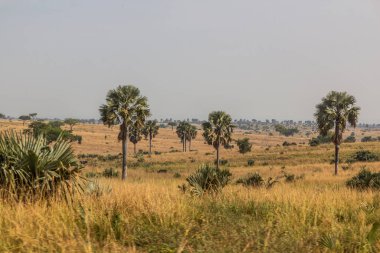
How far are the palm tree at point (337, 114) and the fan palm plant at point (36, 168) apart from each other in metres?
38.9

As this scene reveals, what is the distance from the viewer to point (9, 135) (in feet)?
29.2

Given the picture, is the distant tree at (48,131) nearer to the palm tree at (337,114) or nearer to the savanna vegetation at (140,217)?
the savanna vegetation at (140,217)

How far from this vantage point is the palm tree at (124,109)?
3962cm

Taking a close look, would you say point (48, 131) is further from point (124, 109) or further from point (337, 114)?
point (337, 114)

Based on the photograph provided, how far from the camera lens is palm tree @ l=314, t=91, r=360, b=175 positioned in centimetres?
4388

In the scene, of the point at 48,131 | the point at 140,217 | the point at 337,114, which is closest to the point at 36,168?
the point at 140,217

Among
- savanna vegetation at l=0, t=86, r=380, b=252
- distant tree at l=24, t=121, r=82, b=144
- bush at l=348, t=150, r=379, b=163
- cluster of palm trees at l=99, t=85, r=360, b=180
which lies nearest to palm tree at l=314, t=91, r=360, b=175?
cluster of palm trees at l=99, t=85, r=360, b=180

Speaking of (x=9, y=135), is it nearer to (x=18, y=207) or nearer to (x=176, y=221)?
(x=18, y=207)

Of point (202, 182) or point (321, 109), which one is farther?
point (321, 109)

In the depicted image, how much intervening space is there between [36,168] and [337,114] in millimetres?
41062

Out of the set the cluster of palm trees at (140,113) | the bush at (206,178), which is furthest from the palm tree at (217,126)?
the bush at (206,178)

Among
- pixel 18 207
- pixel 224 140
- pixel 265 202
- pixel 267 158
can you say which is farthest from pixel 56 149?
pixel 267 158

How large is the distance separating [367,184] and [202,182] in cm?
1278

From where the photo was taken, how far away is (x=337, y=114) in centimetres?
4447
